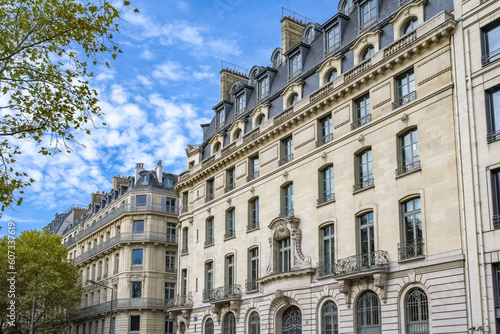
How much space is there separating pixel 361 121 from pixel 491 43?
7.20m

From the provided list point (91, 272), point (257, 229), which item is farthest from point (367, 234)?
point (91, 272)

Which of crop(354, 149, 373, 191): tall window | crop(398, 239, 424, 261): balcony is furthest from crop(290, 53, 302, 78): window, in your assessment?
crop(398, 239, 424, 261): balcony

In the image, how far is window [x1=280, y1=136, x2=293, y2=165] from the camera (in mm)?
33438

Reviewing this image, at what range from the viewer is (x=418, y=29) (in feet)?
84.6

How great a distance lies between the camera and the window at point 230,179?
38438 mm

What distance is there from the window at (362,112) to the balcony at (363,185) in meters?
2.60

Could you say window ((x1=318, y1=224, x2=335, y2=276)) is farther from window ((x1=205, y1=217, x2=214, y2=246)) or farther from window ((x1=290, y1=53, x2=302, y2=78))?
window ((x1=205, y1=217, x2=214, y2=246))

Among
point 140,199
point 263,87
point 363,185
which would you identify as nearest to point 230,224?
point 263,87

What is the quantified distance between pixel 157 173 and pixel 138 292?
11.1m

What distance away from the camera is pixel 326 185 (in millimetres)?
30594

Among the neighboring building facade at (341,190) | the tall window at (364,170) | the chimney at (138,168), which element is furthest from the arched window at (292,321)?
the chimney at (138,168)

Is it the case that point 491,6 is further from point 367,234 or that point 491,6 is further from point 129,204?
point 129,204

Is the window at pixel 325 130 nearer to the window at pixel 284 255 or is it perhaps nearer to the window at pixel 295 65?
the window at pixel 295 65

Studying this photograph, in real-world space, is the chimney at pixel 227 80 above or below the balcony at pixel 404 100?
above
